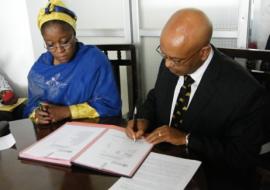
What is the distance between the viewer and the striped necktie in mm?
1308

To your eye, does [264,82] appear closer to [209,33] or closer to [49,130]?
[209,33]

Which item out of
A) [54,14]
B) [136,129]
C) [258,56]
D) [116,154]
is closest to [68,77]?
[54,14]

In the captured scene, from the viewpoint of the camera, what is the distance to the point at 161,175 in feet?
3.13

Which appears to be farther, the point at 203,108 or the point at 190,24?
the point at 203,108

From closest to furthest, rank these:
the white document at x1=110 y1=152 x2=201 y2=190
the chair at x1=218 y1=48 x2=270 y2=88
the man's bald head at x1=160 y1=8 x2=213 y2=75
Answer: the white document at x1=110 y1=152 x2=201 y2=190
the man's bald head at x1=160 y1=8 x2=213 y2=75
the chair at x1=218 y1=48 x2=270 y2=88

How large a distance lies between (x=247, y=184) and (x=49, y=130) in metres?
0.88

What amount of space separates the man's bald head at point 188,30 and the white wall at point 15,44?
2.15 m

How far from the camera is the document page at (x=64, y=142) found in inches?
44.4

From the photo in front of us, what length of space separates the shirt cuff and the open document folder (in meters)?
0.19

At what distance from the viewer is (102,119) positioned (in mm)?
1494

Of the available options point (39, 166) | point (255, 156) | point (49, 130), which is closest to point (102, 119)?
point (49, 130)

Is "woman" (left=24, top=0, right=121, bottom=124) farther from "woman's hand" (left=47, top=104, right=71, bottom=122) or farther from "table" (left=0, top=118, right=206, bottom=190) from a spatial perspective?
"table" (left=0, top=118, right=206, bottom=190)

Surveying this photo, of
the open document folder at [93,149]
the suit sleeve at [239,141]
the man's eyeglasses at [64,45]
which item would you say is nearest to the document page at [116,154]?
the open document folder at [93,149]

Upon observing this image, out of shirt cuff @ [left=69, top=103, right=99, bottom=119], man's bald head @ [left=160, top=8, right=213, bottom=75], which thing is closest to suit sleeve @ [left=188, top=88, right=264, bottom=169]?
man's bald head @ [left=160, top=8, right=213, bottom=75]
